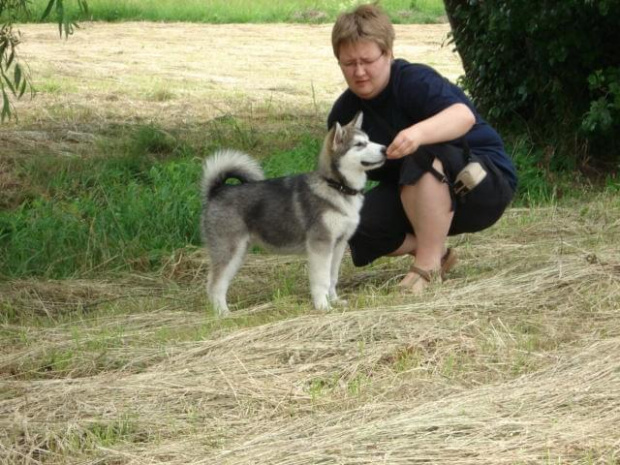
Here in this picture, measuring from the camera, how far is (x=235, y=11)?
25500 mm

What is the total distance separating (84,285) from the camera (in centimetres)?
686

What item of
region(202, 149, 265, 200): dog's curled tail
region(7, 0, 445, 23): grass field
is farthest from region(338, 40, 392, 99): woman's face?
region(7, 0, 445, 23): grass field

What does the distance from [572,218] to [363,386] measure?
3663mm

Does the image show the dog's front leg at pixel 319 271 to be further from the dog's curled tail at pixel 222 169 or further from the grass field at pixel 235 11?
the grass field at pixel 235 11

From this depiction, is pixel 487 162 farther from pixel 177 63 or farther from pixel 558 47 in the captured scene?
pixel 177 63

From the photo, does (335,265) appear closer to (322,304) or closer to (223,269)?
(322,304)

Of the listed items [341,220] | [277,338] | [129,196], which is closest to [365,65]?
[341,220]

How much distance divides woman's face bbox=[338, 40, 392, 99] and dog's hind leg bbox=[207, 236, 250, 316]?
40.0 inches

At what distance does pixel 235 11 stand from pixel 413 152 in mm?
20158

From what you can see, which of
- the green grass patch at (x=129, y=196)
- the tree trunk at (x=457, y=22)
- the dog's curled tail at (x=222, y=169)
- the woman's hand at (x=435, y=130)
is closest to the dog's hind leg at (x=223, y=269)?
the dog's curled tail at (x=222, y=169)

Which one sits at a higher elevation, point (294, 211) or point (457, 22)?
point (457, 22)

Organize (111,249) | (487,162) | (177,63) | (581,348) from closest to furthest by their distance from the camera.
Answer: (581,348) < (487,162) < (111,249) < (177,63)

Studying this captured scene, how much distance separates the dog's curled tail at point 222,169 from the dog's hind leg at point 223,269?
32cm

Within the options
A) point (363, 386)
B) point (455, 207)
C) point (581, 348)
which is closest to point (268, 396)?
point (363, 386)
